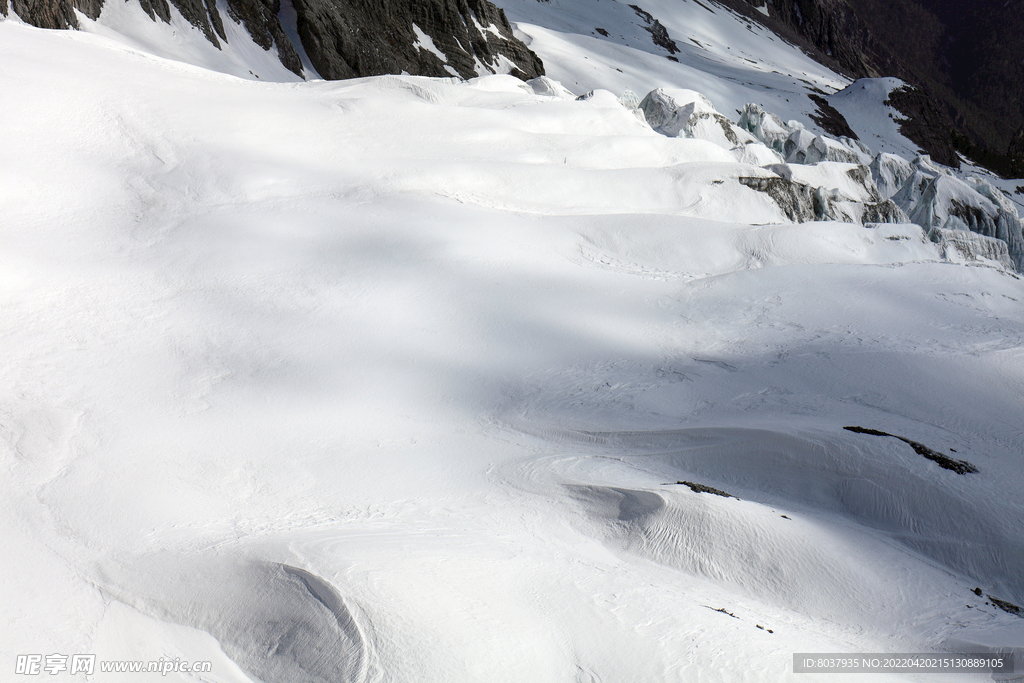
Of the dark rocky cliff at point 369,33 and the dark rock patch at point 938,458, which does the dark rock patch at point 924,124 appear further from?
the dark rock patch at point 938,458

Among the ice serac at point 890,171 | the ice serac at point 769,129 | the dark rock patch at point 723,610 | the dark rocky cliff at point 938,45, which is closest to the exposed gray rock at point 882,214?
the ice serac at point 890,171

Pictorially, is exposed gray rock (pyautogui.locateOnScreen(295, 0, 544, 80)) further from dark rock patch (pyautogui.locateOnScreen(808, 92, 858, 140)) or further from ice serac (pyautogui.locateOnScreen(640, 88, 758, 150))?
dark rock patch (pyautogui.locateOnScreen(808, 92, 858, 140))

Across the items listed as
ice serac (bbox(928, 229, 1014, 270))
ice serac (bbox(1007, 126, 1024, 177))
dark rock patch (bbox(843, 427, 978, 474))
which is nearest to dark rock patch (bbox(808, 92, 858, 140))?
ice serac (bbox(1007, 126, 1024, 177))

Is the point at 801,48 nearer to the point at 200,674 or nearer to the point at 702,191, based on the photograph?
the point at 702,191

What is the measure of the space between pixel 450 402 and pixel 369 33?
1095 inches

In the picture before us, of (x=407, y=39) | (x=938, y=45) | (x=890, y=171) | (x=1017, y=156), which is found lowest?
(x=1017, y=156)

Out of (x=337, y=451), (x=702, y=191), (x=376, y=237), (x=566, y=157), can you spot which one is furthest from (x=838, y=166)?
(x=337, y=451)

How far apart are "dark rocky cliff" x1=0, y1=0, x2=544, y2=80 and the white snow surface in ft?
52.5

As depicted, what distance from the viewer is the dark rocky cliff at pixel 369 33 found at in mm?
28375

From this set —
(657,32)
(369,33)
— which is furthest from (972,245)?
(657,32)

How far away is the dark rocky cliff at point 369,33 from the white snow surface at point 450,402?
52.5ft

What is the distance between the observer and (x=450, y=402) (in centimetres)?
755

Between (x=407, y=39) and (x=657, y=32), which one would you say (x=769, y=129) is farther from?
(x=657, y=32)

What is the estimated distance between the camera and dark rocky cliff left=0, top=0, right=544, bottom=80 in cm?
2838
